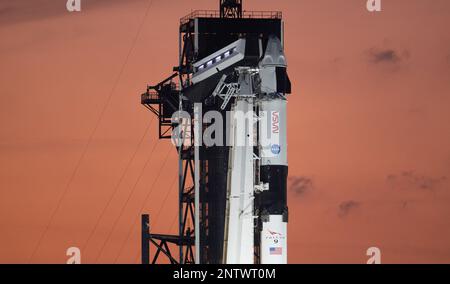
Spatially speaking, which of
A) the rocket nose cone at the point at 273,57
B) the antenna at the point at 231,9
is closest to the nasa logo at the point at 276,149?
the rocket nose cone at the point at 273,57

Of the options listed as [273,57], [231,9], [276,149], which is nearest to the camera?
[276,149]

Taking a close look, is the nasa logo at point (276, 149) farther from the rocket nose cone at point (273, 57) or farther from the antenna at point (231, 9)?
the antenna at point (231, 9)

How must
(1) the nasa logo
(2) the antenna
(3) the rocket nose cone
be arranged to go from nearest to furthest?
(1) the nasa logo → (3) the rocket nose cone → (2) the antenna

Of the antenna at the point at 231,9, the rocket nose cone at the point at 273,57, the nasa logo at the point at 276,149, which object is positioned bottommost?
the nasa logo at the point at 276,149

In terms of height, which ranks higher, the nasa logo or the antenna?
the antenna

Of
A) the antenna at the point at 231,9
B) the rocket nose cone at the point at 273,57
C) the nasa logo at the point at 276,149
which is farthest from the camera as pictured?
the antenna at the point at 231,9

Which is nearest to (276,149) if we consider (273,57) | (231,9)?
(273,57)

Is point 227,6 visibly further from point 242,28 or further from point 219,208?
point 219,208

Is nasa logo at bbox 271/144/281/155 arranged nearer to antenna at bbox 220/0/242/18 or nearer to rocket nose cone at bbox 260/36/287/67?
rocket nose cone at bbox 260/36/287/67

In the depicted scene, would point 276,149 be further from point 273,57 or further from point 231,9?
point 231,9

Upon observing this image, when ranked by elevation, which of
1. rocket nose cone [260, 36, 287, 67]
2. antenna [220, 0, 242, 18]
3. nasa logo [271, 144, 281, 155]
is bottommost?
nasa logo [271, 144, 281, 155]

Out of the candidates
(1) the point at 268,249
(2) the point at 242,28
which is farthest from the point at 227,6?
(1) the point at 268,249

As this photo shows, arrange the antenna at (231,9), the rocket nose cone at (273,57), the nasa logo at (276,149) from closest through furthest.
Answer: the nasa logo at (276,149)
the rocket nose cone at (273,57)
the antenna at (231,9)

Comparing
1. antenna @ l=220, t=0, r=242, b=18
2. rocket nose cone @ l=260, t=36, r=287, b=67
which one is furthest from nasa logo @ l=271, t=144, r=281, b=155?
antenna @ l=220, t=0, r=242, b=18
